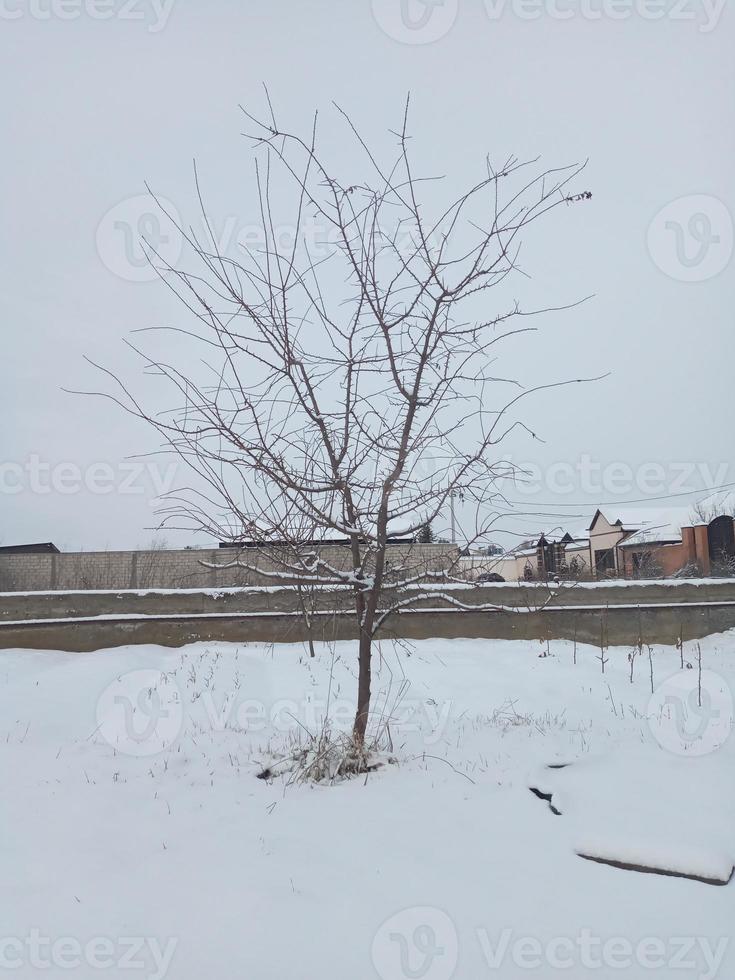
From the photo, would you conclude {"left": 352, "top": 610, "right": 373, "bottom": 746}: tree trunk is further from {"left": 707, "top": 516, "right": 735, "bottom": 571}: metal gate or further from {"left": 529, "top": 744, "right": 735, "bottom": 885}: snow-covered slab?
{"left": 707, "top": 516, "right": 735, "bottom": 571}: metal gate

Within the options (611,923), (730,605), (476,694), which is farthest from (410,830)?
(730,605)

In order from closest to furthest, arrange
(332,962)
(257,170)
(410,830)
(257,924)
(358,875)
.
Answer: (332,962), (257,924), (358,875), (410,830), (257,170)

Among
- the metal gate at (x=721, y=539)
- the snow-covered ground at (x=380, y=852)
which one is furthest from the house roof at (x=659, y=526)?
the snow-covered ground at (x=380, y=852)

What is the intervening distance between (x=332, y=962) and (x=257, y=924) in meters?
0.29

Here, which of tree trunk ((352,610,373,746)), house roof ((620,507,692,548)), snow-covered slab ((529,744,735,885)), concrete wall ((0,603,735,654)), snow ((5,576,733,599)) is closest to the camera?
snow-covered slab ((529,744,735,885))

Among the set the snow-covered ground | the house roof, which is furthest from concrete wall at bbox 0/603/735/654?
the house roof

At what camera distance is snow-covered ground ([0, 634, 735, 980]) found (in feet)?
6.84

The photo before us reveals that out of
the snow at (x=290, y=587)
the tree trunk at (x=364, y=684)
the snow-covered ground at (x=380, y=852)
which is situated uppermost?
the snow at (x=290, y=587)

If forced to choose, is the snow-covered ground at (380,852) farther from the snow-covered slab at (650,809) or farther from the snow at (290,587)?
the snow at (290,587)

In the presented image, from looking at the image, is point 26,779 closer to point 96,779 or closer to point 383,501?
point 96,779

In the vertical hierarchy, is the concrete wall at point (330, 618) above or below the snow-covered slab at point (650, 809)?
above

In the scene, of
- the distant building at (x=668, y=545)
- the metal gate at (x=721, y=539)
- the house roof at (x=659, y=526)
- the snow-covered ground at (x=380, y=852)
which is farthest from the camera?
the house roof at (x=659, y=526)

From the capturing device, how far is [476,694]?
6.57 m

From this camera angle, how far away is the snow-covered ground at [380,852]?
2.09 metres
